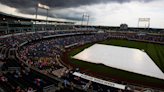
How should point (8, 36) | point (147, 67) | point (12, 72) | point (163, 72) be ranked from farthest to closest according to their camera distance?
point (8, 36)
point (147, 67)
point (163, 72)
point (12, 72)

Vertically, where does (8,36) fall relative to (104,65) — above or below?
above

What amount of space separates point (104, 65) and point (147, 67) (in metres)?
10.3

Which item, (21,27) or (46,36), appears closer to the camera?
(21,27)

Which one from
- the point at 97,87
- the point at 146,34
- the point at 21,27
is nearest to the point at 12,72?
the point at 97,87

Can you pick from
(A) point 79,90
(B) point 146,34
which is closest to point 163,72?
(A) point 79,90

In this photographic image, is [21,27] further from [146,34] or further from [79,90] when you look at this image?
[146,34]

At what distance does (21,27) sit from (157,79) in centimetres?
4778

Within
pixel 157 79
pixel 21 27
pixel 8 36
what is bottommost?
pixel 157 79

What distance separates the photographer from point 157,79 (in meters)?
17.4

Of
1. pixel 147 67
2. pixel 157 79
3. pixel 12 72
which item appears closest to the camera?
pixel 12 72

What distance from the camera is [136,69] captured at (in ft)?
68.3

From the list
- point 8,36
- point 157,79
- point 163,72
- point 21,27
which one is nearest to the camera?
point 157,79

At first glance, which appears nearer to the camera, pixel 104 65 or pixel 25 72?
pixel 25 72

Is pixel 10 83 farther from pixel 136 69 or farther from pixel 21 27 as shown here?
pixel 21 27
